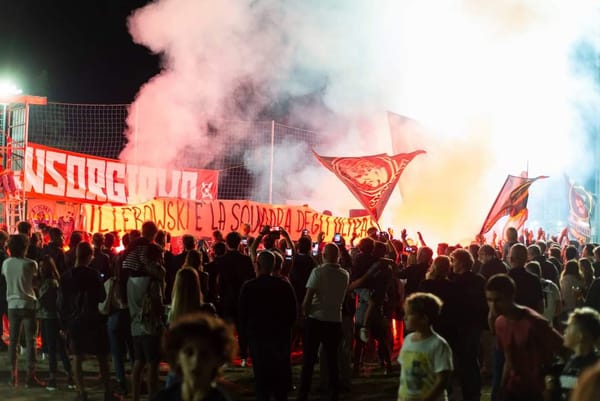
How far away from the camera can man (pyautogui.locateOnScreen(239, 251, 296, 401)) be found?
22.3 feet

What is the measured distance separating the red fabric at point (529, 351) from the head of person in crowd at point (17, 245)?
17.7 ft

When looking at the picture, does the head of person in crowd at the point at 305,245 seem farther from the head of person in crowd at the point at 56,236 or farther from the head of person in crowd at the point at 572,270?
the head of person in crowd at the point at 572,270

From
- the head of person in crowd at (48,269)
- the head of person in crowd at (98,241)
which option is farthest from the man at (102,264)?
the head of person in crowd at (48,269)

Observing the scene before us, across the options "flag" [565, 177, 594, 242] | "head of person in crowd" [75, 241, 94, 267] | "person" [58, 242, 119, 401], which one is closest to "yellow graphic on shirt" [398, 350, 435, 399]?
"person" [58, 242, 119, 401]

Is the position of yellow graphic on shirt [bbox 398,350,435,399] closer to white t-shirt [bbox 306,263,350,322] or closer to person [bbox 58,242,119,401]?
white t-shirt [bbox 306,263,350,322]

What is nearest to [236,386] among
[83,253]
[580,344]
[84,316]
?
[84,316]

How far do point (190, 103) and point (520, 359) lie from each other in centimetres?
2269

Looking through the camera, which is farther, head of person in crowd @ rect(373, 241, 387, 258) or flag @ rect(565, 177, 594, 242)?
flag @ rect(565, 177, 594, 242)

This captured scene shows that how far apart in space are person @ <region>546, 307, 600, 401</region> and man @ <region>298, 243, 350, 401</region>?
362cm

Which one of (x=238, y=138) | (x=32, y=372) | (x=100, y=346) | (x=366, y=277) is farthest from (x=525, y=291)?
(x=238, y=138)

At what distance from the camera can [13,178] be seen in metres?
16.1

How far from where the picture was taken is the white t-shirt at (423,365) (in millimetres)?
4633

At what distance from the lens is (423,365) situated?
15.3ft

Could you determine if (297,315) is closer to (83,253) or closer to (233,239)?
(233,239)
